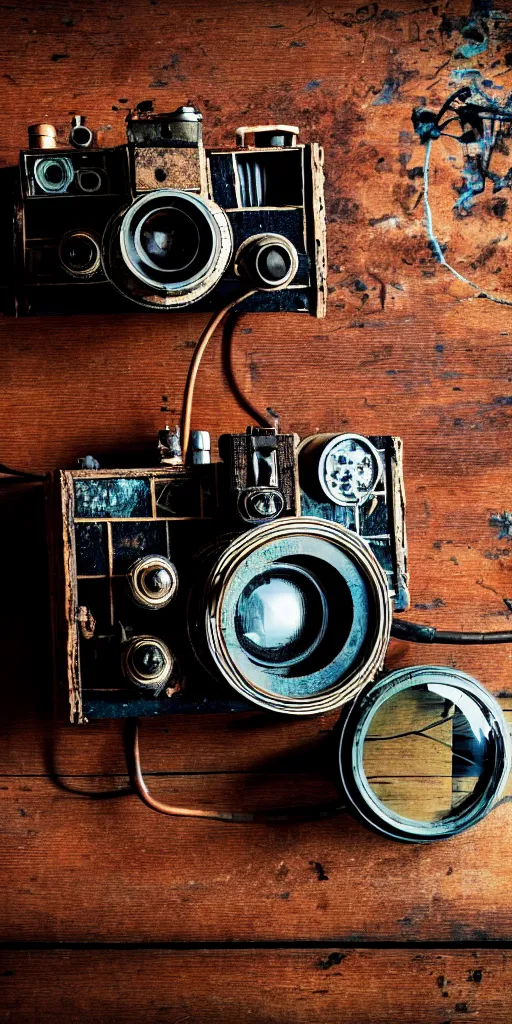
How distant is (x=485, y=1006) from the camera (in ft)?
7.56

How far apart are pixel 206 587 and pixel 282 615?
0.61 feet

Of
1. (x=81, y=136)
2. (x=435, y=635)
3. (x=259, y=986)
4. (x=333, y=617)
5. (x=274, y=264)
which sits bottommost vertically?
(x=259, y=986)

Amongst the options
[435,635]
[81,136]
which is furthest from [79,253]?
[435,635]

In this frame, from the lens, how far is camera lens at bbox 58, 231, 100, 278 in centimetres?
200

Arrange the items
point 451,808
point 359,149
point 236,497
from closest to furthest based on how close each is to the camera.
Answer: point 236,497 < point 451,808 < point 359,149

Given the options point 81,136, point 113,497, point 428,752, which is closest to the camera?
point 113,497

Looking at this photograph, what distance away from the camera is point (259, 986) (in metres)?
2.27

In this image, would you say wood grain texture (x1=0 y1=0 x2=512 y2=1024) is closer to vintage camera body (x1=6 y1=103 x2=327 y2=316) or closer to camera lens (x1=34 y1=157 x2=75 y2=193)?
vintage camera body (x1=6 y1=103 x2=327 y2=316)

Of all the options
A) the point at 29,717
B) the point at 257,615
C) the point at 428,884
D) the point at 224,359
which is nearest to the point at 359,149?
the point at 224,359

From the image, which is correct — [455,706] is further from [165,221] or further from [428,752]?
[165,221]

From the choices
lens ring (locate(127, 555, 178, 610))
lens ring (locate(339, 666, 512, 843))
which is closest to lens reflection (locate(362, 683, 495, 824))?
lens ring (locate(339, 666, 512, 843))

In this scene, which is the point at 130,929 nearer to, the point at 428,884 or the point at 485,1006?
the point at 428,884

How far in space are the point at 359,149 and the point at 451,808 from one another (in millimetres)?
1517

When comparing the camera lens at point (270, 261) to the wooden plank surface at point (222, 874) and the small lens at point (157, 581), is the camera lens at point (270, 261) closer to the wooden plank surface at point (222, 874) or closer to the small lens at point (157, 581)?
the small lens at point (157, 581)
